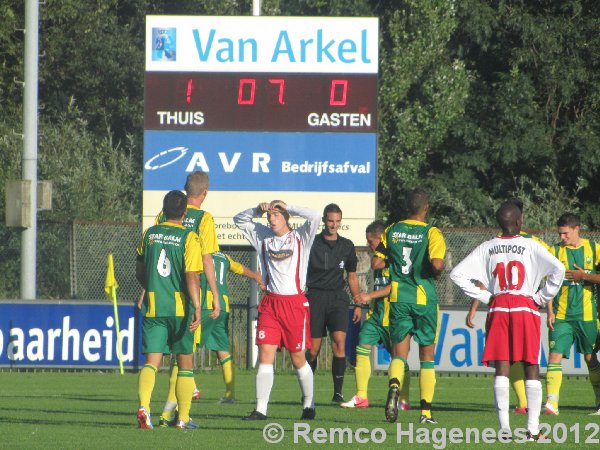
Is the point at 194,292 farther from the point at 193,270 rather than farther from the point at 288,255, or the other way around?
the point at 288,255

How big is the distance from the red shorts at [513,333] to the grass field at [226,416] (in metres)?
0.64

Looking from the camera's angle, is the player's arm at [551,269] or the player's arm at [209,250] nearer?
the player's arm at [551,269]

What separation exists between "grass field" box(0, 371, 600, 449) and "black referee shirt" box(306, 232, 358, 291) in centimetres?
129

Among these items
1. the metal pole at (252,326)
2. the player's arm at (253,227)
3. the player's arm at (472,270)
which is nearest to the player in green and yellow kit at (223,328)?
the player's arm at (253,227)

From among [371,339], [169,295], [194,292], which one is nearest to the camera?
[194,292]

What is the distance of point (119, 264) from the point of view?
2388cm

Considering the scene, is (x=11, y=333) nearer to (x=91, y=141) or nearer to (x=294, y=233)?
(x=294, y=233)

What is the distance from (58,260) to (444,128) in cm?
1109

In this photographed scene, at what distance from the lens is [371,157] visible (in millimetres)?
20719

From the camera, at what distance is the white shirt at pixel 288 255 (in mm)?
11352

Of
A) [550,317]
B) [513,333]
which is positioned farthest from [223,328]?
[513,333]

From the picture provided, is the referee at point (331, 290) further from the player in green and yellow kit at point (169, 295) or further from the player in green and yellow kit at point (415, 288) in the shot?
the player in green and yellow kit at point (169, 295)

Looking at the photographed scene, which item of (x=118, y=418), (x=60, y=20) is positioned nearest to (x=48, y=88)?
(x=60, y=20)

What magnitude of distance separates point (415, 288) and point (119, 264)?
12.9 m
